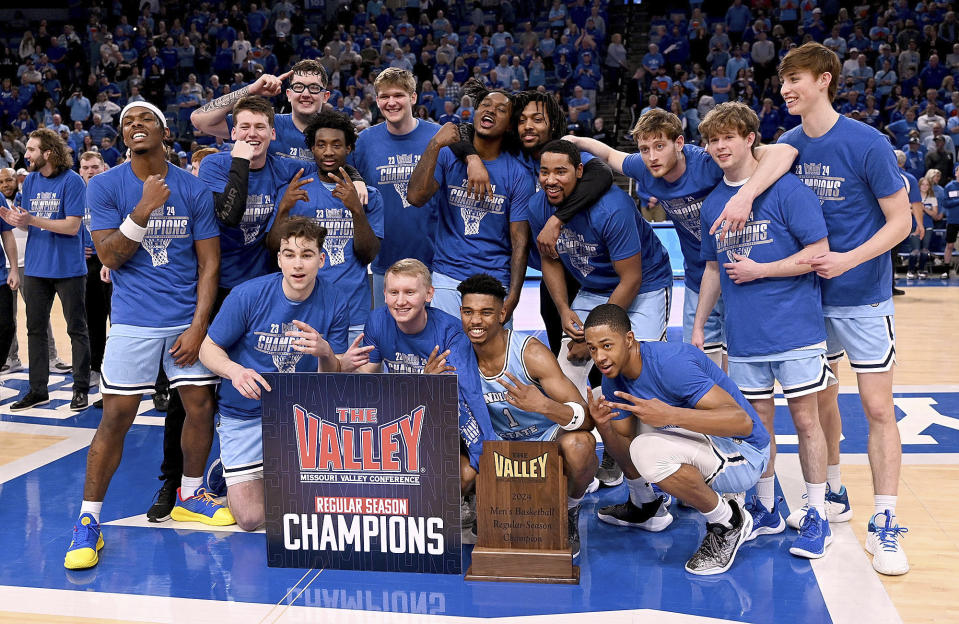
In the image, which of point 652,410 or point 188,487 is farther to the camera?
point 188,487

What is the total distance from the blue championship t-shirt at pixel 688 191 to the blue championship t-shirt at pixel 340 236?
1.44m

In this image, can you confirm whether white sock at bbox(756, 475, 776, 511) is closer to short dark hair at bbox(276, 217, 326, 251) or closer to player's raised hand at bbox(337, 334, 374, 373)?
player's raised hand at bbox(337, 334, 374, 373)

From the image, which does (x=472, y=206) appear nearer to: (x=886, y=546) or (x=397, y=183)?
(x=397, y=183)

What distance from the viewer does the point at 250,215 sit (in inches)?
188

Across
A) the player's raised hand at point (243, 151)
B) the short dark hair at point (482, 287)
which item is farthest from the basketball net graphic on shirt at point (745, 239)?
the player's raised hand at point (243, 151)

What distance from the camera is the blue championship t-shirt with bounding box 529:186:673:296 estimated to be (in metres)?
4.68

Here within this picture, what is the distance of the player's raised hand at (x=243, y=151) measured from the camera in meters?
4.63

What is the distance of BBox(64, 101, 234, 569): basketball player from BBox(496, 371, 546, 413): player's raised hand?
1.62 meters

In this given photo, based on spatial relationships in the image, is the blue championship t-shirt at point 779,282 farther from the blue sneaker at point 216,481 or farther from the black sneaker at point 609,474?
the blue sneaker at point 216,481

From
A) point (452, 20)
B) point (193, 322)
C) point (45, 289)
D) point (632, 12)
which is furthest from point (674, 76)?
point (193, 322)

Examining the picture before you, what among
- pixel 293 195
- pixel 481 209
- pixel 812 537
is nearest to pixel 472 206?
pixel 481 209

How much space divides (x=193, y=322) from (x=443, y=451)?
57.9 inches

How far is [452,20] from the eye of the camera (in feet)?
74.4

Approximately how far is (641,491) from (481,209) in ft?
5.73
